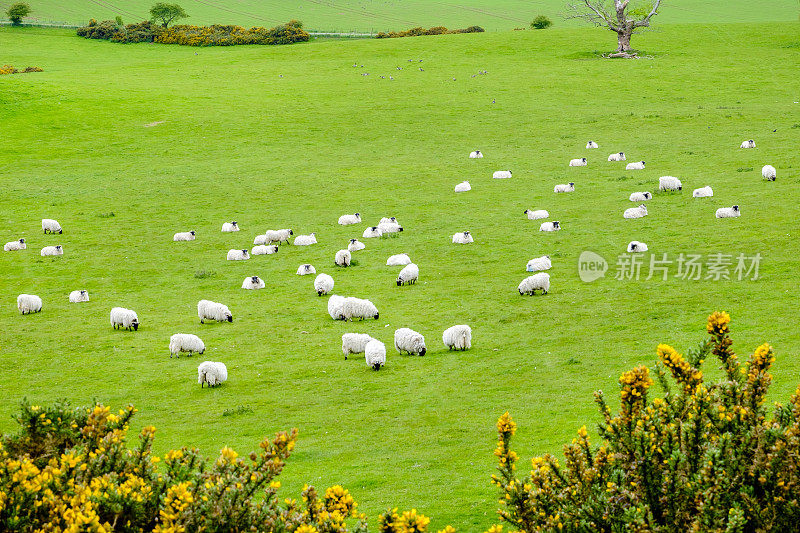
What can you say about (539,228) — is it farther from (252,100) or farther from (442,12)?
(442,12)

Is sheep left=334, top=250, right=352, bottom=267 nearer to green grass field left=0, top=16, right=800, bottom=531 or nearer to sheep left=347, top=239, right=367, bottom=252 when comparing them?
green grass field left=0, top=16, right=800, bottom=531

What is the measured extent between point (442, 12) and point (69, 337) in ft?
454

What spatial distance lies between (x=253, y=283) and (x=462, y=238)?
8586mm

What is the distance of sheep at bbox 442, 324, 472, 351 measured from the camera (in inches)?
776

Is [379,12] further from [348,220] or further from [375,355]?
[375,355]

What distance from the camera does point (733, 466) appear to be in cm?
687

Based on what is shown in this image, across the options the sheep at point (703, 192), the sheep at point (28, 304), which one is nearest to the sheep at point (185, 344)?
the sheep at point (28, 304)

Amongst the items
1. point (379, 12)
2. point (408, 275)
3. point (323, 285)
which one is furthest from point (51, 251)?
point (379, 12)

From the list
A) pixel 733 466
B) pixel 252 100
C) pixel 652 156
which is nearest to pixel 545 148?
pixel 652 156

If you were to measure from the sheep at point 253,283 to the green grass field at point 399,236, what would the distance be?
42 cm

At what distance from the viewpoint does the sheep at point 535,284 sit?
23719 mm

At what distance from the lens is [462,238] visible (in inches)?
1220

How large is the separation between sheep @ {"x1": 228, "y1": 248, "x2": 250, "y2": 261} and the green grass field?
108 cm

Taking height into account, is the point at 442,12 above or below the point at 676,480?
above
